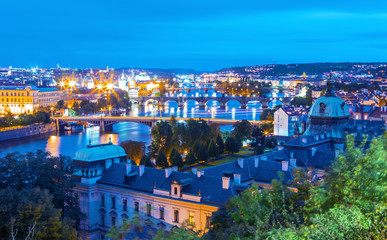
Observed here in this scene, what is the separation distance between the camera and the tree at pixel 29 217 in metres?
15.4

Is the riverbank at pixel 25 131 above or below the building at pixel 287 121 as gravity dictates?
below

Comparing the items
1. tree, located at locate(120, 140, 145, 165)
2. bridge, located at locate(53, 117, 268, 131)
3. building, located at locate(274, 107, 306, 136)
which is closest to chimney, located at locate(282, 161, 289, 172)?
tree, located at locate(120, 140, 145, 165)

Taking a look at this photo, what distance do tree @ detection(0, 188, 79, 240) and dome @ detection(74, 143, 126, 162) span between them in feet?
26.1

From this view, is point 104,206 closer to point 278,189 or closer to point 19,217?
point 19,217

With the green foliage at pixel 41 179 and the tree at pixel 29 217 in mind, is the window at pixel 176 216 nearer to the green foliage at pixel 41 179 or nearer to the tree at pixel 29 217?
the green foliage at pixel 41 179

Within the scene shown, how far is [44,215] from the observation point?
52.4ft

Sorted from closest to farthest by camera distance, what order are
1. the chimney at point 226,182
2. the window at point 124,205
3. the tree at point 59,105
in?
1. the chimney at point 226,182
2. the window at point 124,205
3. the tree at point 59,105

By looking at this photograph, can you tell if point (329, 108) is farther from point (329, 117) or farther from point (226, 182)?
point (226, 182)

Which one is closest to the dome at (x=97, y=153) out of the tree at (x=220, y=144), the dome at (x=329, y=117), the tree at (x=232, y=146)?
the tree at (x=232, y=146)

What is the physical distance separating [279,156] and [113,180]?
10.4 meters

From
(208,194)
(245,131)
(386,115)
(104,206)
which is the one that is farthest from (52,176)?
(386,115)

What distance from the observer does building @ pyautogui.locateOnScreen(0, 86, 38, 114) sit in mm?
96250

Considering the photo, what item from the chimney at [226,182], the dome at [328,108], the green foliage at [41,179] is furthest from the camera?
the dome at [328,108]

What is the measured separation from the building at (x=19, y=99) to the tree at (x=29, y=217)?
85.0 metres
